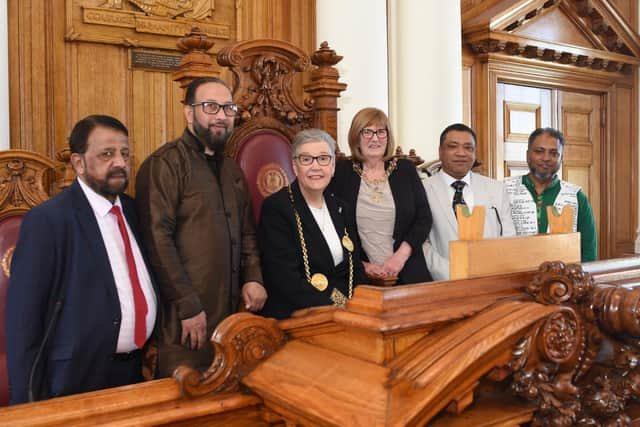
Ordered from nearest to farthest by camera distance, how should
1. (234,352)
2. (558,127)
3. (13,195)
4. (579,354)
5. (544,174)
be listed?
(579,354)
(234,352)
(13,195)
(544,174)
(558,127)

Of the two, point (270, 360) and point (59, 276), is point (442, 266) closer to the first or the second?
point (59, 276)

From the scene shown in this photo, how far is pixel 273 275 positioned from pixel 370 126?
0.80m

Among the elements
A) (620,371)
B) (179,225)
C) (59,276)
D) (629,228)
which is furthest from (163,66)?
(629,228)

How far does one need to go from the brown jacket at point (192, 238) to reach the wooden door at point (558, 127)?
372cm

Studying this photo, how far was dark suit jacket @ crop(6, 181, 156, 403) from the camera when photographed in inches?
78.1

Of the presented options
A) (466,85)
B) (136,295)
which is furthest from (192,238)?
(466,85)

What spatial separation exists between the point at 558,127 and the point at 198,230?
4927mm

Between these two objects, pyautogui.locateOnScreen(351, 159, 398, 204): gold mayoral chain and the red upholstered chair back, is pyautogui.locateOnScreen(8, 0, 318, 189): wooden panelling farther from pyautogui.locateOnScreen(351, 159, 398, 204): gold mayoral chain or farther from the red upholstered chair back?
pyautogui.locateOnScreen(351, 159, 398, 204): gold mayoral chain

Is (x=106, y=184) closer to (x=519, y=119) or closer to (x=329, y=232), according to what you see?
(x=329, y=232)

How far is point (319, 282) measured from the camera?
2500 mm

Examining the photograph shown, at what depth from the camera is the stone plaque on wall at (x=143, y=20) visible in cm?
405

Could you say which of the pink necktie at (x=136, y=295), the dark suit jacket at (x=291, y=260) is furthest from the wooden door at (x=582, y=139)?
the pink necktie at (x=136, y=295)

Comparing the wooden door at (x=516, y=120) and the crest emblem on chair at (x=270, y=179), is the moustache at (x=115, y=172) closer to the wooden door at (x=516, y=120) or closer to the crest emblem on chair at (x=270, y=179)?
the crest emblem on chair at (x=270, y=179)

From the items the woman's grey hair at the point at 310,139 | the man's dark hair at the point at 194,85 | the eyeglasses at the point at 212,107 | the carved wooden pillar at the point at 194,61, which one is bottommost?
the woman's grey hair at the point at 310,139
